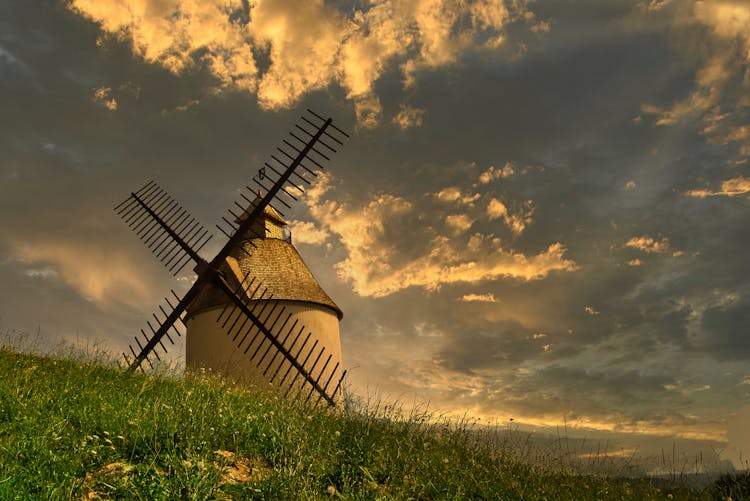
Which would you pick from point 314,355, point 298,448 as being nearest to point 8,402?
point 298,448

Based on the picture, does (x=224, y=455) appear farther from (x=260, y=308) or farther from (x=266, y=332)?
(x=260, y=308)

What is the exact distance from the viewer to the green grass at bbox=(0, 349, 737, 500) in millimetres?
5727

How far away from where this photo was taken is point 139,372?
1184 cm

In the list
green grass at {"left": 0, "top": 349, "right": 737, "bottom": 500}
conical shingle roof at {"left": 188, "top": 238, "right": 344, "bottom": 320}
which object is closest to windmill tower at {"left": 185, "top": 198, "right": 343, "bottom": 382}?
conical shingle roof at {"left": 188, "top": 238, "right": 344, "bottom": 320}

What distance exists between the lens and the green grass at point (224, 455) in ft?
18.8

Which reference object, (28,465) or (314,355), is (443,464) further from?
(314,355)

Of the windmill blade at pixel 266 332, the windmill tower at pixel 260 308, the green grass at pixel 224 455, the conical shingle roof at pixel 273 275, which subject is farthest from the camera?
the conical shingle roof at pixel 273 275

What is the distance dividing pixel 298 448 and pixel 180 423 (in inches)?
64.5

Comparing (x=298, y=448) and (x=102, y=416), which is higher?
(x=298, y=448)

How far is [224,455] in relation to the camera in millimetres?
6645

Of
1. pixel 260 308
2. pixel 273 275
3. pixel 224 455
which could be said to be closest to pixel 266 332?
pixel 260 308

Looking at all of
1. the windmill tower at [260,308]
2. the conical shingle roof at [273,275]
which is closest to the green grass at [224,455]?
the windmill tower at [260,308]

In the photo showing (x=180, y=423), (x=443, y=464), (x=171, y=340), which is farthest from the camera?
(x=171, y=340)

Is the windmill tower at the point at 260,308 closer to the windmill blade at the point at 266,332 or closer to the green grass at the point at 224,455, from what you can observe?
the windmill blade at the point at 266,332
